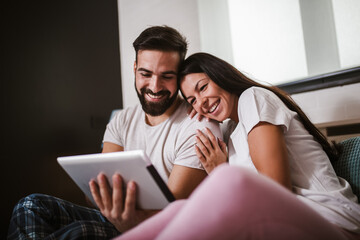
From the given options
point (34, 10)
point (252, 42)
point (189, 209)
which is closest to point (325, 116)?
point (252, 42)

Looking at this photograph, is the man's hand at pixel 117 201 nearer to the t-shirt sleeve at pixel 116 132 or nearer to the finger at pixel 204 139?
the finger at pixel 204 139

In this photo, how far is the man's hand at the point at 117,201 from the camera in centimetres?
77

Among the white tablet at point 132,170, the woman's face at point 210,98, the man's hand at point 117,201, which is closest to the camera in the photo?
the white tablet at point 132,170

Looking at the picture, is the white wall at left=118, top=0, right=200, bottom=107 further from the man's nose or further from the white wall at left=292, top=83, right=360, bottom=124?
the man's nose

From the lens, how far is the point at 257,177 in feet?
1.45

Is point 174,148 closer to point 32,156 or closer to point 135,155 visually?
point 135,155

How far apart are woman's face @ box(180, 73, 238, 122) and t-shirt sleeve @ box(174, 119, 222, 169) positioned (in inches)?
1.8

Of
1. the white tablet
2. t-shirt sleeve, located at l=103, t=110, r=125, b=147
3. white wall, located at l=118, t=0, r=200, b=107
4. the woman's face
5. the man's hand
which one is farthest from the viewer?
white wall, located at l=118, t=0, r=200, b=107

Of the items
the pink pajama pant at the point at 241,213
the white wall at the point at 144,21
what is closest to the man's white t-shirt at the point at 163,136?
the pink pajama pant at the point at 241,213

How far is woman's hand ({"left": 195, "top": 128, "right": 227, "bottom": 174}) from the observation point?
1058 mm

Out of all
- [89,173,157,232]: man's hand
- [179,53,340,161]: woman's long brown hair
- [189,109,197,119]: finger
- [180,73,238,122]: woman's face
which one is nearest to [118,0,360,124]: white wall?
[179,53,340,161]: woman's long brown hair

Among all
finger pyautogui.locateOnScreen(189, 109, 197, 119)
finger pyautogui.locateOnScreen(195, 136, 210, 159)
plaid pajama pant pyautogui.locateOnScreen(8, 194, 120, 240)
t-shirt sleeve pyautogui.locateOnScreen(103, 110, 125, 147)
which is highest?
finger pyautogui.locateOnScreen(189, 109, 197, 119)

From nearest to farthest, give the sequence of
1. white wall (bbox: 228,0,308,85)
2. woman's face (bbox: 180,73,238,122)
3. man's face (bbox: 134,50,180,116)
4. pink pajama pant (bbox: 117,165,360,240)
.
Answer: pink pajama pant (bbox: 117,165,360,240) → woman's face (bbox: 180,73,238,122) → man's face (bbox: 134,50,180,116) → white wall (bbox: 228,0,308,85)

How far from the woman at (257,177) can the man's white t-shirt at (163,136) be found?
6 cm
